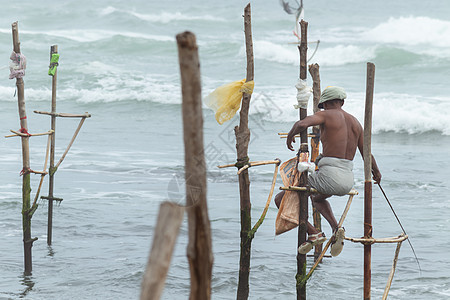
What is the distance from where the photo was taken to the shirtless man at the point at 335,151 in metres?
5.72

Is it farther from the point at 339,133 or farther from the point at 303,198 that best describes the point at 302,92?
the point at 303,198

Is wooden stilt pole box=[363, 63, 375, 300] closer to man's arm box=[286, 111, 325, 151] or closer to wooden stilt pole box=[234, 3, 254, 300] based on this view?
man's arm box=[286, 111, 325, 151]

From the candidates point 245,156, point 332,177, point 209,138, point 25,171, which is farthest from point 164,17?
point 332,177

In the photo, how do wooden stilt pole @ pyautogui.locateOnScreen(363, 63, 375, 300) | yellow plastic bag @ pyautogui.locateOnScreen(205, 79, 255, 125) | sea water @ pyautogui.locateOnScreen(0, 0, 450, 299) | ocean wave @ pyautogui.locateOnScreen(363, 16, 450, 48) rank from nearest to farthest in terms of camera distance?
wooden stilt pole @ pyautogui.locateOnScreen(363, 63, 375, 300)
yellow plastic bag @ pyautogui.locateOnScreen(205, 79, 255, 125)
sea water @ pyautogui.locateOnScreen(0, 0, 450, 299)
ocean wave @ pyautogui.locateOnScreen(363, 16, 450, 48)

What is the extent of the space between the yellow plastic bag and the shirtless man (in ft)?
1.86

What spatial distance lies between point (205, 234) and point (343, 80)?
22882 millimetres

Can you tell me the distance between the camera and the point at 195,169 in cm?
293

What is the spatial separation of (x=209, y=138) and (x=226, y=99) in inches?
441

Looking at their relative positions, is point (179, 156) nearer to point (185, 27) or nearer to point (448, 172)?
point (448, 172)

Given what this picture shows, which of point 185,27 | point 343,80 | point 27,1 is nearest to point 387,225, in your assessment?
point 343,80

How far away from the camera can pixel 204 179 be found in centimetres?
302

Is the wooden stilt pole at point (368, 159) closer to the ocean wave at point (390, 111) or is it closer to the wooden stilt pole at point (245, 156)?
the wooden stilt pole at point (245, 156)

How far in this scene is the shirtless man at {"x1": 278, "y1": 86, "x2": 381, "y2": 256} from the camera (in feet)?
18.8

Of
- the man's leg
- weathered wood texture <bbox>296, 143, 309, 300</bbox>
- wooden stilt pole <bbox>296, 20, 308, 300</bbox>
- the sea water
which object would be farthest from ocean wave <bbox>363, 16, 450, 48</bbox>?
weathered wood texture <bbox>296, 143, 309, 300</bbox>
